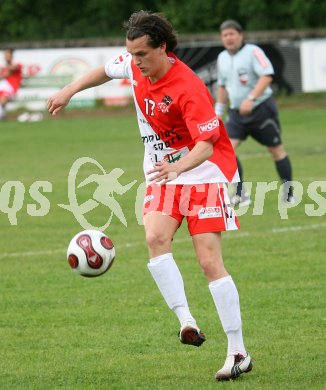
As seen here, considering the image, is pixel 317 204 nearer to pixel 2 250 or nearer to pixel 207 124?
pixel 2 250

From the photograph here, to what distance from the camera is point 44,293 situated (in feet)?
26.5

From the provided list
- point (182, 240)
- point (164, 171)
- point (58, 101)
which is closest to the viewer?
point (164, 171)

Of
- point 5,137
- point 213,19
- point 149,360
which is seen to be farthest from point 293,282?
point 213,19

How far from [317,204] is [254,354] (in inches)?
244

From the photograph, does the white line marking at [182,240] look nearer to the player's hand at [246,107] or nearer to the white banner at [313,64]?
the player's hand at [246,107]

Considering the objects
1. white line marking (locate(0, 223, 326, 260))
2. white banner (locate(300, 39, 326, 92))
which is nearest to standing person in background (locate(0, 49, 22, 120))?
white banner (locate(300, 39, 326, 92))

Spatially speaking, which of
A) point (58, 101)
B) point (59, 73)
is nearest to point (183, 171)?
point (58, 101)

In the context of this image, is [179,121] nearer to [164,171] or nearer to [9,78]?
[164,171]

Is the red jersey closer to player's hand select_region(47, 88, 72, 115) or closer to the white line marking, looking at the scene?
player's hand select_region(47, 88, 72, 115)

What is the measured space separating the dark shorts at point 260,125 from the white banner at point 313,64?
613 inches

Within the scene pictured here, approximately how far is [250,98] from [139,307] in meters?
5.36

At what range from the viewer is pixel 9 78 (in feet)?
89.6

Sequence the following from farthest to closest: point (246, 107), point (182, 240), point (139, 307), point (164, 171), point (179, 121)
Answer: point (246, 107) → point (182, 240) → point (139, 307) → point (179, 121) → point (164, 171)

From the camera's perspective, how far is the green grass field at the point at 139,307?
582cm
